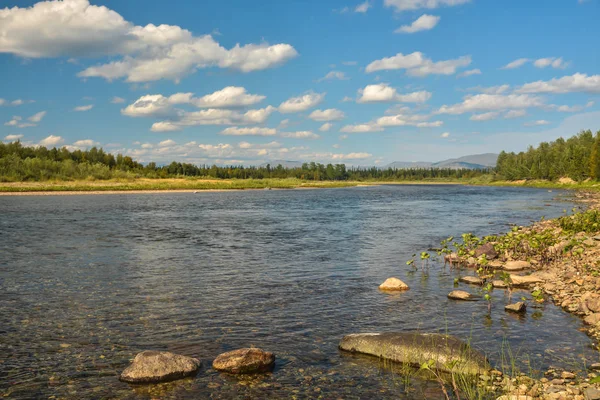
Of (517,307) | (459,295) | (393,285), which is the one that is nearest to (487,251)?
(459,295)

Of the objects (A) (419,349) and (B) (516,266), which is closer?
(A) (419,349)

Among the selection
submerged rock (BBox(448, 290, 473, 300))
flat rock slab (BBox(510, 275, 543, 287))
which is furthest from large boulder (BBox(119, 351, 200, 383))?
flat rock slab (BBox(510, 275, 543, 287))

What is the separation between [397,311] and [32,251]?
919 inches

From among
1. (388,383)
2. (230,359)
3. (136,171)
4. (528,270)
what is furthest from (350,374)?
(136,171)

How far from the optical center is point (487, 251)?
24406 mm

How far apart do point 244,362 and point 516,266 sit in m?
16.3

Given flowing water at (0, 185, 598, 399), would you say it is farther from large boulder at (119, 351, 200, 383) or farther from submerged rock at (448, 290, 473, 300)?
submerged rock at (448, 290, 473, 300)

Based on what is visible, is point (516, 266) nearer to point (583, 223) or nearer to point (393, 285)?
point (393, 285)

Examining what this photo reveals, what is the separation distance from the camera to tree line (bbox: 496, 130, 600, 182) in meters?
126

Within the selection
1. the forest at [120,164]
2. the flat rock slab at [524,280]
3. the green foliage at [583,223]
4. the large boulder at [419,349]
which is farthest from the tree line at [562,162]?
the large boulder at [419,349]

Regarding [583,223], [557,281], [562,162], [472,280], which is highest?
[562,162]

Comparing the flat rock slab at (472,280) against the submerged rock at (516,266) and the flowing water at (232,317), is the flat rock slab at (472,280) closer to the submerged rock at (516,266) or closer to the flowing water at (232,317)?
the flowing water at (232,317)

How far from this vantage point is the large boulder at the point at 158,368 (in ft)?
33.2

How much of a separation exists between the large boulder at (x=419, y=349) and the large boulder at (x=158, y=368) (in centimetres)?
406
